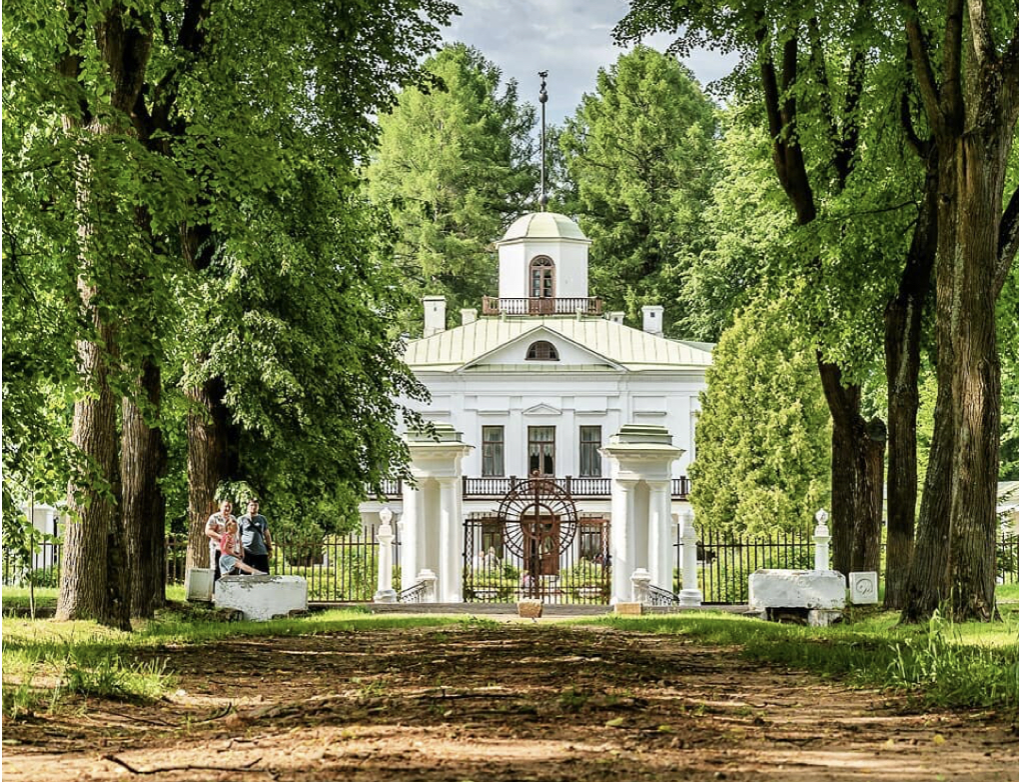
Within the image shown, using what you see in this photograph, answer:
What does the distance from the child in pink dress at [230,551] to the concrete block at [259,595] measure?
1.26 feet

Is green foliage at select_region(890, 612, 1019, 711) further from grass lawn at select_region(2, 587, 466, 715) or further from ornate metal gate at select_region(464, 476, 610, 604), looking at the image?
ornate metal gate at select_region(464, 476, 610, 604)

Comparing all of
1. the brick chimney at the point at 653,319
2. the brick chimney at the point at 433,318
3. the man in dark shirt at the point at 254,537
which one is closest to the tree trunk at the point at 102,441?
the man in dark shirt at the point at 254,537

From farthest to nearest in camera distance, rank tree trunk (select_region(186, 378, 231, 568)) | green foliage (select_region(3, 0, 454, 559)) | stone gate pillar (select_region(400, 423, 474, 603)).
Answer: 1. stone gate pillar (select_region(400, 423, 474, 603))
2. tree trunk (select_region(186, 378, 231, 568))
3. green foliage (select_region(3, 0, 454, 559))

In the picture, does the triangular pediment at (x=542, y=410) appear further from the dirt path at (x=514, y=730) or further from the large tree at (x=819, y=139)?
the dirt path at (x=514, y=730)

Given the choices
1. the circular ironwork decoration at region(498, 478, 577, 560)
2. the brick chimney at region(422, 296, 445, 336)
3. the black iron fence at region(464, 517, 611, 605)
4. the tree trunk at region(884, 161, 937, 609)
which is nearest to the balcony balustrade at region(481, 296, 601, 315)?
the brick chimney at region(422, 296, 445, 336)

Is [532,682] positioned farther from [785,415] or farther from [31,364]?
[785,415]

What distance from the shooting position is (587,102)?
62.6 metres

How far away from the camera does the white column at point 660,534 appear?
80.8ft

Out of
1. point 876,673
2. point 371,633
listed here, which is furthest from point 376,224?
point 876,673

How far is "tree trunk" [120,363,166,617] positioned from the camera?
1491 cm

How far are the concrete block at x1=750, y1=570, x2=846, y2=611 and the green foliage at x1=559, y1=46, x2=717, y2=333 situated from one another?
38.5 m

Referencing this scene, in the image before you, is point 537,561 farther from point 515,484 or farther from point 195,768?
point 195,768

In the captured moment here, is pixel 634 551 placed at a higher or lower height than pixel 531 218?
lower

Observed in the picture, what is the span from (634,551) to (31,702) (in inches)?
713
